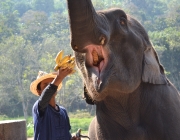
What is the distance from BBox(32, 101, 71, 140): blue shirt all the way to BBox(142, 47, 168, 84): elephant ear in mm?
821

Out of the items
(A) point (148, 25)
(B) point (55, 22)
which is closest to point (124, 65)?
(A) point (148, 25)

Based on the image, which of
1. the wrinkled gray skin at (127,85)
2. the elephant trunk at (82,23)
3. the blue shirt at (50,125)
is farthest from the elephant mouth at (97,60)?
the blue shirt at (50,125)

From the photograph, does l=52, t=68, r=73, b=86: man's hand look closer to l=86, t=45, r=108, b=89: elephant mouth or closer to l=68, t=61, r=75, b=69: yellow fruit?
l=68, t=61, r=75, b=69: yellow fruit

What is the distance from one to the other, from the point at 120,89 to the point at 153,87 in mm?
373

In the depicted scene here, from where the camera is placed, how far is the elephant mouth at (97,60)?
3502 mm

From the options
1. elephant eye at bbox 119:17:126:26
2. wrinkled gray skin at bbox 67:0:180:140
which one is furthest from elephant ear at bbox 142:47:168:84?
elephant eye at bbox 119:17:126:26

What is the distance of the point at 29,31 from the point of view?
5431cm

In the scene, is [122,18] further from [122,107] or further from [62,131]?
[62,131]

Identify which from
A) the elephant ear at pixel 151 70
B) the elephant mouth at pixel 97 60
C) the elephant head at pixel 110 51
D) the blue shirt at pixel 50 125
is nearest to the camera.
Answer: the elephant head at pixel 110 51

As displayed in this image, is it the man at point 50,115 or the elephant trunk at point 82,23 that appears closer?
the elephant trunk at point 82,23

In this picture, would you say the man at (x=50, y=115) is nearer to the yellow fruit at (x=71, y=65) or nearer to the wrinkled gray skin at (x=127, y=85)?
the yellow fruit at (x=71, y=65)

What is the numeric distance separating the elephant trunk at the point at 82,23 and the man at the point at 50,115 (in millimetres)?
759

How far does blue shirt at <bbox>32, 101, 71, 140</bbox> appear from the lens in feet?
13.6

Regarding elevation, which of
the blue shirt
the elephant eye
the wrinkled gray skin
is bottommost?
the blue shirt
